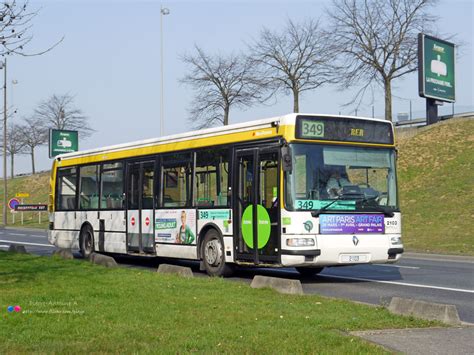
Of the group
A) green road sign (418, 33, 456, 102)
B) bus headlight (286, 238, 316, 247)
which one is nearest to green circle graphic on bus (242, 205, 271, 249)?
bus headlight (286, 238, 316, 247)

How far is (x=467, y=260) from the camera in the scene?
22.3 m

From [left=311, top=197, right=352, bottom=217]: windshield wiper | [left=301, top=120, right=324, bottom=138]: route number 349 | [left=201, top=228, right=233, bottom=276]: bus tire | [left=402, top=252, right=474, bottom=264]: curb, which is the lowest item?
[left=402, top=252, right=474, bottom=264]: curb

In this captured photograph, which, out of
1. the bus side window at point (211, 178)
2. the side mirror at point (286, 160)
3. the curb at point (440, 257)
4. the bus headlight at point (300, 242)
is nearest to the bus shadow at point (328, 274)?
the bus side window at point (211, 178)

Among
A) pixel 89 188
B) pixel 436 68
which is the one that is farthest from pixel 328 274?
pixel 436 68

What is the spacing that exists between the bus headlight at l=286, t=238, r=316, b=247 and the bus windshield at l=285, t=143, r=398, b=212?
0.55 meters

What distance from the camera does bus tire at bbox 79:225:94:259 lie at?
20.9m

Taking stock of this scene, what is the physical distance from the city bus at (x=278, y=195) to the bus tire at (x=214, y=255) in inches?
0.9

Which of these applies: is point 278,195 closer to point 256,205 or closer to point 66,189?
point 256,205

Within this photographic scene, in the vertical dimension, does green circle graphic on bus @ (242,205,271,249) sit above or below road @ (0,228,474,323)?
above

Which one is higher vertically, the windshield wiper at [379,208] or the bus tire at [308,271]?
the windshield wiper at [379,208]

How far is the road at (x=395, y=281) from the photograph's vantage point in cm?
1248

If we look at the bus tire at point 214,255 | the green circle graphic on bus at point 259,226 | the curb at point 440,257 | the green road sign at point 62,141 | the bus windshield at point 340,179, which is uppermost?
the green road sign at point 62,141

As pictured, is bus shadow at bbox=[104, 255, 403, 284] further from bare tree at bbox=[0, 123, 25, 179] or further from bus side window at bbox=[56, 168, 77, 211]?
bare tree at bbox=[0, 123, 25, 179]

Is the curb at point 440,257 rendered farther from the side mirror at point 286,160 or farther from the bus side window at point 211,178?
the side mirror at point 286,160
